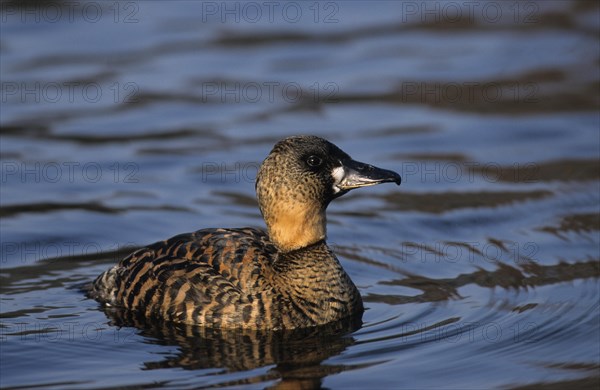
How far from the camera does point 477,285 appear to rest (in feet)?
37.6

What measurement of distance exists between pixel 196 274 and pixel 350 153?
507cm

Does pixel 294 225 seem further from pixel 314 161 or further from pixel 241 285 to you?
pixel 241 285

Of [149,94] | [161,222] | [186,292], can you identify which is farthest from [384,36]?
[186,292]

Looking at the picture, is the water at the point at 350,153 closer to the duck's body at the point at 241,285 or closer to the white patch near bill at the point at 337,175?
the duck's body at the point at 241,285

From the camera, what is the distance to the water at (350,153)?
9.84 metres

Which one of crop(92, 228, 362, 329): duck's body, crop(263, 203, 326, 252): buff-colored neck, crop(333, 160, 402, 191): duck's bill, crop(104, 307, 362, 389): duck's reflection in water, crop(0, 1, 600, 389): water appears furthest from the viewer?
crop(333, 160, 402, 191): duck's bill

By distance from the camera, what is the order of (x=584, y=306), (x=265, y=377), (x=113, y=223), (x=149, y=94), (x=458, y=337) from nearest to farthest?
(x=265, y=377)
(x=458, y=337)
(x=584, y=306)
(x=113, y=223)
(x=149, y=94)

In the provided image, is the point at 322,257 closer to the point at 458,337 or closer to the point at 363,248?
the point at 458,337

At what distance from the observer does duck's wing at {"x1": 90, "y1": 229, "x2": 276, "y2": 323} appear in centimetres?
1034

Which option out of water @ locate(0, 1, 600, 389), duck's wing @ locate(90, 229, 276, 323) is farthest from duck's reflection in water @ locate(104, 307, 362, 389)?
duck's wing @ locate(90, 229, 276, 323)

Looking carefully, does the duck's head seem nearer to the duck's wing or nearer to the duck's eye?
the duck's eye

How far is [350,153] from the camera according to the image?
15.2 meters

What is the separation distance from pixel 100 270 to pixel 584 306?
434cm

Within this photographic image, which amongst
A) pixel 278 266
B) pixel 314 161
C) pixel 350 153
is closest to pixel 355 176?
pixel 314 161
